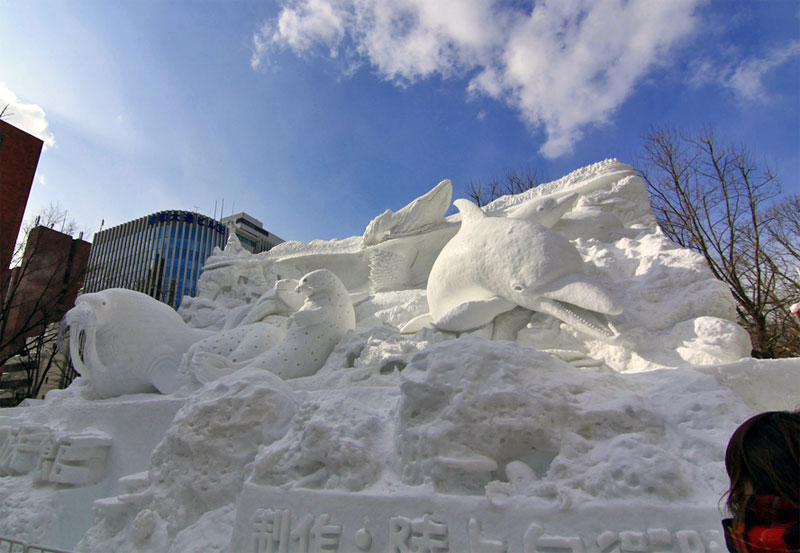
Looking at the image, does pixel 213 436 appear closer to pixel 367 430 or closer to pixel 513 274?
pixel 367 430

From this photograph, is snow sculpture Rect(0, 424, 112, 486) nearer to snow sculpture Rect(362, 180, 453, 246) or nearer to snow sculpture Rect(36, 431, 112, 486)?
snow sculpture Rect(36, 431, 112, 486)

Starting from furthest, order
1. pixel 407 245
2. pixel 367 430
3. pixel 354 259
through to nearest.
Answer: pixel 354 259 < pixel 407 245 < pixel 367 430

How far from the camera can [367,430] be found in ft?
8.30

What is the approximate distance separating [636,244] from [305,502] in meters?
4.43

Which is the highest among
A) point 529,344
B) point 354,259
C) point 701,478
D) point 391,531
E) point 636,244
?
point 354,259

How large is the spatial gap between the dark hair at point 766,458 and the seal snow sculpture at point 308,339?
13.5 ft

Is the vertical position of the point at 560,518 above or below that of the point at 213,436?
below

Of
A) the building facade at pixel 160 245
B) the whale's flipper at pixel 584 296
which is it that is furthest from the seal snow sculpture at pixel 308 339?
the building facade at pixel 160 245

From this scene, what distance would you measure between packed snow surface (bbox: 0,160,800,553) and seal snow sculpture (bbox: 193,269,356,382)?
0.02 m

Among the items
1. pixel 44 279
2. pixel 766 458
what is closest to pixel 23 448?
pixel 766 458

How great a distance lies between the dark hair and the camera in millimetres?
954

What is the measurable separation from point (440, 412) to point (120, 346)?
4322 mm

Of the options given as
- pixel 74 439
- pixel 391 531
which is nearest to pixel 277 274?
pixel 74 439

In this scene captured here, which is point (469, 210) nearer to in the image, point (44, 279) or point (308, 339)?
point (308, 339)
